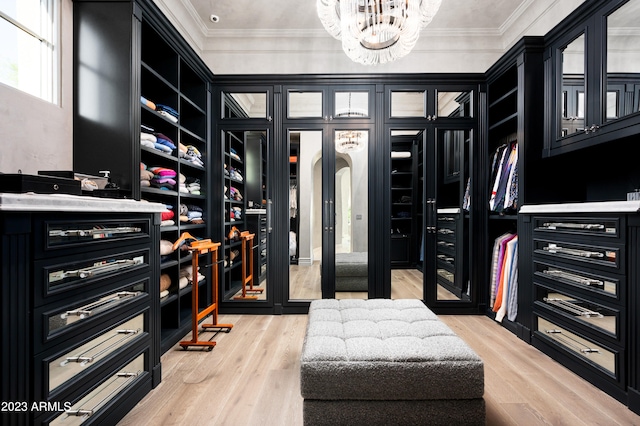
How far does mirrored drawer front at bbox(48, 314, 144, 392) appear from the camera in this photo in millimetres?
1197

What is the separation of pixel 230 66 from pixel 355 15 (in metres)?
2.11

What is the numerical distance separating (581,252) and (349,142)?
2219 mm

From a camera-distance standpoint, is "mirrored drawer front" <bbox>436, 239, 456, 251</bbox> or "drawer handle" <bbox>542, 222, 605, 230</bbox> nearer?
"drawer handle" <bbox>542, 222, 605, 230</bbox>

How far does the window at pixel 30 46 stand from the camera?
1.66 meters

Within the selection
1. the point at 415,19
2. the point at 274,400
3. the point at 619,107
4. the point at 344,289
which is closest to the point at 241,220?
the point at 344,289

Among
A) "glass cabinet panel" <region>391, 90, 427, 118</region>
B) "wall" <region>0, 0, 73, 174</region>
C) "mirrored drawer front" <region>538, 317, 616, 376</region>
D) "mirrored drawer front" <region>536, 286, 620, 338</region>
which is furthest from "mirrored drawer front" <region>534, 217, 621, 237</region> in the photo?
"wall" <region>0, 0, 73, 174</region>

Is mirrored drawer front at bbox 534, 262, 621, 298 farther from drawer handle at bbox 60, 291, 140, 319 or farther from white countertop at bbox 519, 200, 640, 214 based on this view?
drawer handle at bbox 60, 291, 140, 319

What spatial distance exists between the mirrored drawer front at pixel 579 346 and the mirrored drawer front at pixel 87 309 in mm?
2770

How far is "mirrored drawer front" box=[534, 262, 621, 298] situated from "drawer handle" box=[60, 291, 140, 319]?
2.77 metres

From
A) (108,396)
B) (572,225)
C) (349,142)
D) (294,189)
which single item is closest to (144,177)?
(108,396)

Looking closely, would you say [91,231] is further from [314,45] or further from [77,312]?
[314,45]

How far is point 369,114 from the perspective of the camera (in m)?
3.38

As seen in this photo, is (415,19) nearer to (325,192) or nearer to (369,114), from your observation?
(369,114)

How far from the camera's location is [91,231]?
1394 millimetres
